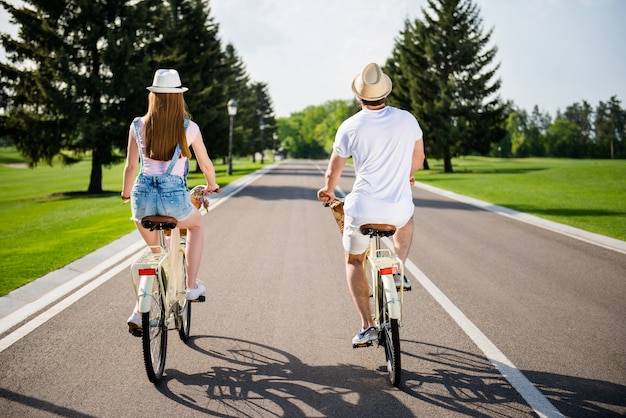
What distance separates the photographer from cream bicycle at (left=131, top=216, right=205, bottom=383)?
353cm

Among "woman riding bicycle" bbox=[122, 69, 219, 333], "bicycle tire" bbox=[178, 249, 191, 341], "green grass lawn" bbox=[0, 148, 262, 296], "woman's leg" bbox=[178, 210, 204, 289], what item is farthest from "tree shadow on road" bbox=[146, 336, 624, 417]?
"green grass lawn" bbox=[0, 148, 262, 296]

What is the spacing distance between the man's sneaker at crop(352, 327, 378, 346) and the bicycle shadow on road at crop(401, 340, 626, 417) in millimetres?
373

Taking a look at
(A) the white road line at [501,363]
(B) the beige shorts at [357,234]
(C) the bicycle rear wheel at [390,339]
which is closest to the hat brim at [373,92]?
(B) the beige shorts at [357,234]

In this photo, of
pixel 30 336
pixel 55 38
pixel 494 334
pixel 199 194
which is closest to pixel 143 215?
pixel 199 194

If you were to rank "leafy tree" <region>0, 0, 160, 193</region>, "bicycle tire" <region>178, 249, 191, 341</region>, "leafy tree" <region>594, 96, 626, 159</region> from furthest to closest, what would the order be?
1. "leafy tree" <region>594, 96, 626, 159</region>
2. "leafy tree" <region>0, 0, 160, 193</region>
3. "bicycle tire" <region>178, 249, 191, 341</region>

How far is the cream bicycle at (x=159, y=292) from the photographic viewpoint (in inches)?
139

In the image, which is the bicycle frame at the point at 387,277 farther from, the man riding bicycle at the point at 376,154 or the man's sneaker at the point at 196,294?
the man's sneaker at the point at 196,294

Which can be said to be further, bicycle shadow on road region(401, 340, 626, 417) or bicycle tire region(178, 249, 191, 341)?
bicycle tire region(178, 249, 191, 341)

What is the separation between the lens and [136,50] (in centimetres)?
2280

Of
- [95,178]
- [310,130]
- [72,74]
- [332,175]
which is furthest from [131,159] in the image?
[310,130]

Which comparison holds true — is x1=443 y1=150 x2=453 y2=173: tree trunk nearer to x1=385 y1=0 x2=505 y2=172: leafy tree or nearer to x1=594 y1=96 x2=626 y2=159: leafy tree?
x1=385 y1=0 x2=505 y2=172: leafy tree

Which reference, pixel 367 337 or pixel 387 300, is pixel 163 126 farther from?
pixel 367 337

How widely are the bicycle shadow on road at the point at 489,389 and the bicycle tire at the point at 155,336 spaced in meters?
1.85

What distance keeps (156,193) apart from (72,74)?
1994 centimetres
